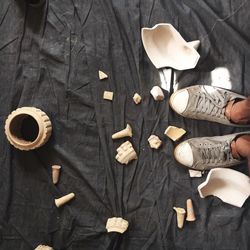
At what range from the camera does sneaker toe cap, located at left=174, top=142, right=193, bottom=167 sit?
3.71 feet

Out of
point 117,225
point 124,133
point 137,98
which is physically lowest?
point 117,225

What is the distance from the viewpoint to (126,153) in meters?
1.16

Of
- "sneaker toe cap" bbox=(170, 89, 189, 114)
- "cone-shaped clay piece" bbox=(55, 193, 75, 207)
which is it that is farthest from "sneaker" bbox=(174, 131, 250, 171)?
"cone-shaped clay piece" bbox=(55, 193, 75, 207)

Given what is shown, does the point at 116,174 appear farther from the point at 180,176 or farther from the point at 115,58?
the point at 115,58

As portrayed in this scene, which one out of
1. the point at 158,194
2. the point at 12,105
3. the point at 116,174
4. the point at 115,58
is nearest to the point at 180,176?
the point at 158,194

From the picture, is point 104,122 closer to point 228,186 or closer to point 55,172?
point 55,172

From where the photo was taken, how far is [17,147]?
1.15m

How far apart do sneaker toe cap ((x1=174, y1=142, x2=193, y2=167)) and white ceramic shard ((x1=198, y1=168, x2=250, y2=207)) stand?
0.08 m

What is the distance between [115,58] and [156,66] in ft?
0.46

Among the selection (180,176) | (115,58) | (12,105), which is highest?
(115,58)

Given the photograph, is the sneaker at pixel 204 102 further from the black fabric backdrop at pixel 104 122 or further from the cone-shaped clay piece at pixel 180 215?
the cone-shaped clay piece at pixel 180 215

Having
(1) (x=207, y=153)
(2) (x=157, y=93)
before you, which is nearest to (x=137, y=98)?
(2) (x=157, y=93)

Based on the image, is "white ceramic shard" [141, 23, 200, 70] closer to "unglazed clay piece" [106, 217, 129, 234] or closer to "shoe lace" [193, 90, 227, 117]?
"shoe lace" [193, 90, 227, 117]

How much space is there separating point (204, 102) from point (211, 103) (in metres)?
0.02
